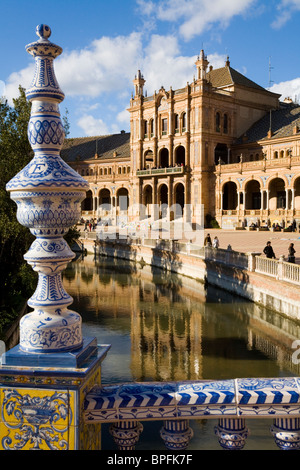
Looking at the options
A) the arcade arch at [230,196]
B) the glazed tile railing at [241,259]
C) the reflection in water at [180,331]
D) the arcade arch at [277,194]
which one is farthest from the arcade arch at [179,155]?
the reflection in water at [180,331]

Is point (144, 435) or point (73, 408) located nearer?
point (73, 408)

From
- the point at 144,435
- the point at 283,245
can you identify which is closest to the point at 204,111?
the point at 283,245

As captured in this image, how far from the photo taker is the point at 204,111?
179ft

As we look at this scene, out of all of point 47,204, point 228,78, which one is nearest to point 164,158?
point 228,78

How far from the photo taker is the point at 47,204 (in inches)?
124

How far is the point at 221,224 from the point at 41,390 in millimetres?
49668

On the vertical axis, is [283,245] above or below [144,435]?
above

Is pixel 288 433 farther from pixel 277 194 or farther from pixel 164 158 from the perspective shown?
pixel 164 158

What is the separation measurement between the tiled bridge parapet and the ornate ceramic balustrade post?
221mm

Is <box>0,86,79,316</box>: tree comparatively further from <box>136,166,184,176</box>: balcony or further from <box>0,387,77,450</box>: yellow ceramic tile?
<box>136,166,184,176</box>: balcony

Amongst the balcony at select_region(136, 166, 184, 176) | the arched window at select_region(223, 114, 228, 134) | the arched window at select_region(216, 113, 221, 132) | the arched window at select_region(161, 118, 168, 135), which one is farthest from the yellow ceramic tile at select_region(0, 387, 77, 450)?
the arched window at select_region(161, 118, 168, 135)

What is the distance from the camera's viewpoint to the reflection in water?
12.3 meters

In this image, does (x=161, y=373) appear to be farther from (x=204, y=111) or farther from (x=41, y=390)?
(x=204, y=111)
